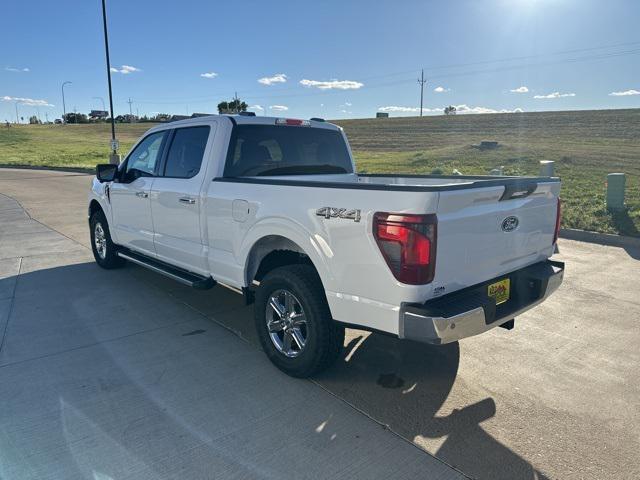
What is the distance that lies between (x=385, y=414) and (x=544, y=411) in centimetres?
103

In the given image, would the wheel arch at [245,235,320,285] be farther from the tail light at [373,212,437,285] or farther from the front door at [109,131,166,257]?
the front door at [109,131,166,257]

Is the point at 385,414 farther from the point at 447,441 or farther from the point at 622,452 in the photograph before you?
the point at 622,452

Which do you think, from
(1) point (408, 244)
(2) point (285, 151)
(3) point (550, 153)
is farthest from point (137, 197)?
(3) point (550, 153)

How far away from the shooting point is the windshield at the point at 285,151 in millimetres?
4348

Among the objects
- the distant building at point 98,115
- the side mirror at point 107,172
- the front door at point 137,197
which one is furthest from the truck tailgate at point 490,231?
the distant building at point 98,115

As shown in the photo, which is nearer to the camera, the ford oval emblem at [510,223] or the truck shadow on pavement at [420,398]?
the truck shadow on pavement at [420,398]

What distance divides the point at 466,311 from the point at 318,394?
3.90 ft

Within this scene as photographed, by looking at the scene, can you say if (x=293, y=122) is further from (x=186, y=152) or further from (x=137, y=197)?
(x=137, y=197)

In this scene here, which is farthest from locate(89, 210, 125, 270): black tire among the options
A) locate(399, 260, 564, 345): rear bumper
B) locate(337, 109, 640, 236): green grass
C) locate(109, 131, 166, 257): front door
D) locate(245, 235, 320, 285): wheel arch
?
locate(337, 109, 640, 236): green grass

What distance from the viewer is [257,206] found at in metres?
3.72

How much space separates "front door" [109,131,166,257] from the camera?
5.26 m

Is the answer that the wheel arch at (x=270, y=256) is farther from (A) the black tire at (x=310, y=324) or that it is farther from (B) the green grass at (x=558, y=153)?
(B) the green grass at (x=558, y=153)

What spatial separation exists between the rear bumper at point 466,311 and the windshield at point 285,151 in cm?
216

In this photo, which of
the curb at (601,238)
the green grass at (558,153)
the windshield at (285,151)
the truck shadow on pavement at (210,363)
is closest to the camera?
the truck shadow on pavement at (210,363)
